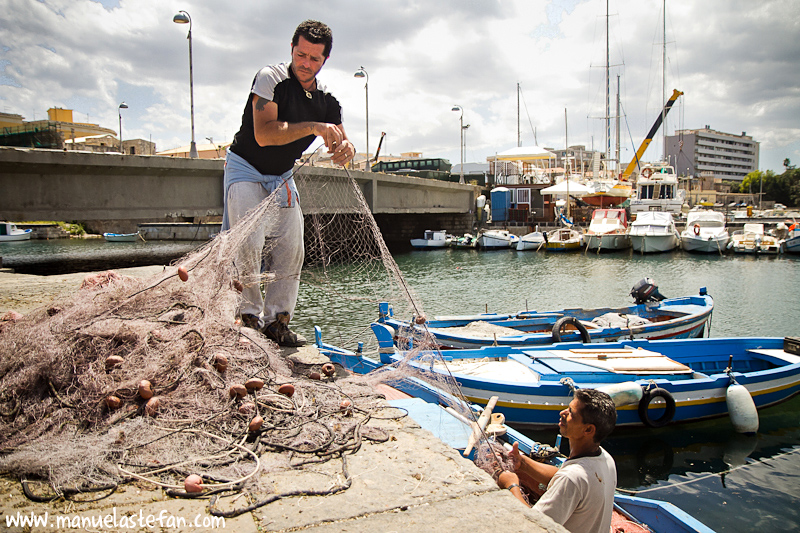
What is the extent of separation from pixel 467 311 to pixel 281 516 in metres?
16.5

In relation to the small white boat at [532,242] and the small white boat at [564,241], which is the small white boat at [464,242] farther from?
the small white boat at [564,241]

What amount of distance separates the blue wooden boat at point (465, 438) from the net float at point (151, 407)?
1.61 meters

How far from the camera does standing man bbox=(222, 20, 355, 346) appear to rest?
4180mm

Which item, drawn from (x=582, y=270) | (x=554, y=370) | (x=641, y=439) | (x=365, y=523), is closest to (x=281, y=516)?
(x=365, y=523)

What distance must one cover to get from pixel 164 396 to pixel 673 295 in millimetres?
22748

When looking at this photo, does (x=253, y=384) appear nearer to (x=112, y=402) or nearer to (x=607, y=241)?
(x=112, y=402)

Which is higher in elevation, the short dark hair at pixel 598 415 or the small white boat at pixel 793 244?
the small white boat at pixel 793 244

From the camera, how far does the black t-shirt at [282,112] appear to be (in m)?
4.23

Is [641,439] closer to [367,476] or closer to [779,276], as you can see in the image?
[367,476]

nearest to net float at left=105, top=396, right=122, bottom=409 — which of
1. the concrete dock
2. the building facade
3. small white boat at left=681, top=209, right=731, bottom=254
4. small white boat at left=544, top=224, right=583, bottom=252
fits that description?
the concrete dock

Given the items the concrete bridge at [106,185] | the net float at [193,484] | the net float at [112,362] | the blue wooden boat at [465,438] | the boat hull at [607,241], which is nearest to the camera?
the net float at [193,484]

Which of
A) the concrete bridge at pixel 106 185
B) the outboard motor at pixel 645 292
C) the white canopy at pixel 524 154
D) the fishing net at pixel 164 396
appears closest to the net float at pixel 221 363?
the fishing net at pixel 164 396

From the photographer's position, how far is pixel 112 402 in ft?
9.27

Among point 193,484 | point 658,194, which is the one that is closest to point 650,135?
point 658,194
